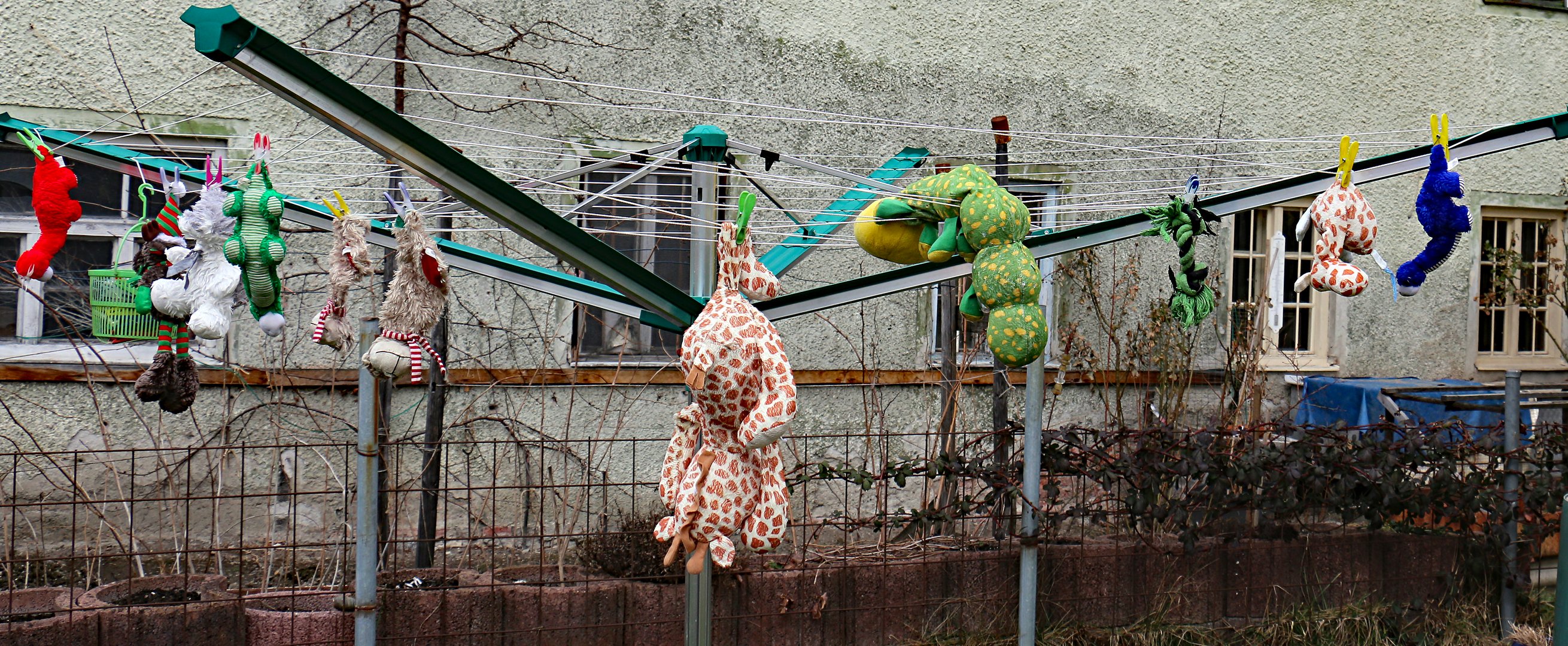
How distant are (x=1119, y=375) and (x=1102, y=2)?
2.06m

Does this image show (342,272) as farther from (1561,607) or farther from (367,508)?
(1561,607)

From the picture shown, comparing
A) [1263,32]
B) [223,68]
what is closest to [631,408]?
[223,68]

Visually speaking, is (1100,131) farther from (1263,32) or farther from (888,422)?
(888,422)

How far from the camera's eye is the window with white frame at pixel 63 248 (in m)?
4.50

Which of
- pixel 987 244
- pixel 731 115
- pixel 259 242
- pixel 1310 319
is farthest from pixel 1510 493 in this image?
pixel 259 242

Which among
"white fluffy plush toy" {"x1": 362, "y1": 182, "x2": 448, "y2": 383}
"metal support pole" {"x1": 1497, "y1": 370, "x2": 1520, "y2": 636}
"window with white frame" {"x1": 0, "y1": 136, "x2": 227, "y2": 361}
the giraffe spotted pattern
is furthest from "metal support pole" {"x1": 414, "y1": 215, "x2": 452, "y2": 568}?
"metal support pole" {"x1": 1497, "y1": 370, "x2": 1520, "y2": 636}

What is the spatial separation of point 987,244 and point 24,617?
316 centimetres

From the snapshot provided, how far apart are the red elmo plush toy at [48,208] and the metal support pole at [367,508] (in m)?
0.68

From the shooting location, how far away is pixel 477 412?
16.4 feet

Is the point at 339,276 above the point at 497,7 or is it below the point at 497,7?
below

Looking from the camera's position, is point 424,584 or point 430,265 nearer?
point 430,265

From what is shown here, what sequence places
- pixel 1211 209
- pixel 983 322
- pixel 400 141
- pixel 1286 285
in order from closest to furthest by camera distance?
pixel 400 141
pixel 1211 209
pixel 983 322
pixel 1286 285

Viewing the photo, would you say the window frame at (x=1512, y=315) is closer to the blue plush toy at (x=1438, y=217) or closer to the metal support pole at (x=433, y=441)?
the blue plush toy at (x=1438, y=217)

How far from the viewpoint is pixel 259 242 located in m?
2.03
